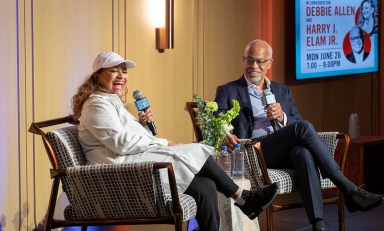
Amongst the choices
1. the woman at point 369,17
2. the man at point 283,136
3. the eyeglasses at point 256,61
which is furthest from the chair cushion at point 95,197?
the woman at point 369,17

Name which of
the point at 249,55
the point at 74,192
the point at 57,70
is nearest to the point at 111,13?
the point at 57,70

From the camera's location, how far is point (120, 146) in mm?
3713

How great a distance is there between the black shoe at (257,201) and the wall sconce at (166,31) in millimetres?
1773

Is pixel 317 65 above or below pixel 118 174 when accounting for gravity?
above

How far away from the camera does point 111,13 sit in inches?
201

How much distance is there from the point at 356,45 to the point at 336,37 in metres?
0.43

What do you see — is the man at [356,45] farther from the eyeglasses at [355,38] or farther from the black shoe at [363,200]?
the black shoe at [363,200]

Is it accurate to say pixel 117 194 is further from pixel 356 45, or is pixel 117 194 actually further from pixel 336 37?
pixel 356 45

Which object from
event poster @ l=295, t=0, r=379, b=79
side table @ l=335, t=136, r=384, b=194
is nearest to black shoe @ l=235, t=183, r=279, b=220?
side table @ l=335, t=136, r=384, b=194

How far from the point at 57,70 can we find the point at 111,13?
25.2 inches

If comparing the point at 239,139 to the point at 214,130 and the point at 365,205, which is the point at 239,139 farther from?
the point at 365,205

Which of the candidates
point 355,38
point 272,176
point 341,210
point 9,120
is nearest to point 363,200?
point 341,210

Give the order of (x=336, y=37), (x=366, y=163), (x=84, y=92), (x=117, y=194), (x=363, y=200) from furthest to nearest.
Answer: (x=336, y=37), (x=366, y=163), (x=363, y=200), (x=84, y=92), (x=117, y=194)

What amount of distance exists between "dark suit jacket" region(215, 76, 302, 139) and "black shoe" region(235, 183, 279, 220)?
0.84 m
